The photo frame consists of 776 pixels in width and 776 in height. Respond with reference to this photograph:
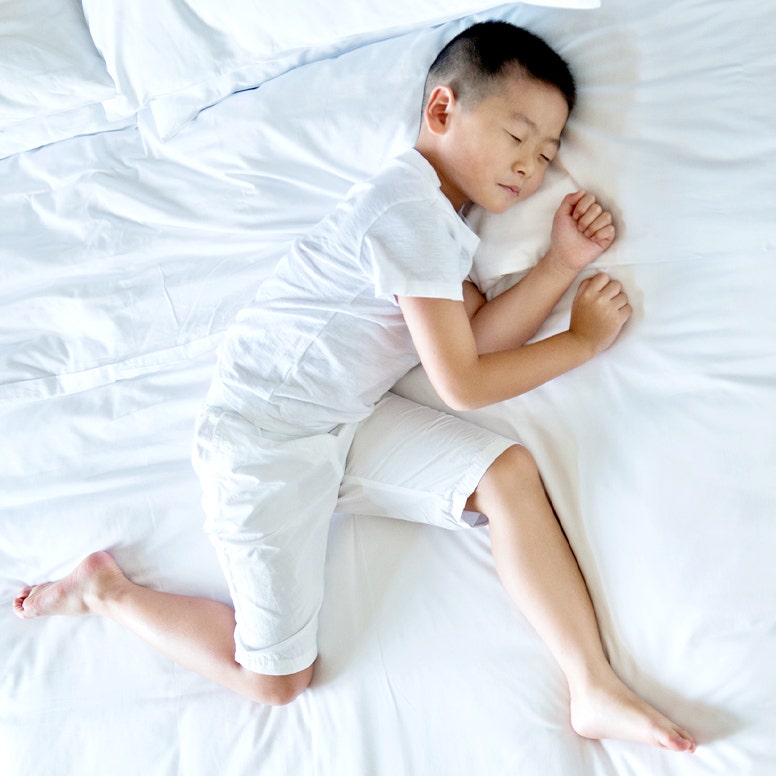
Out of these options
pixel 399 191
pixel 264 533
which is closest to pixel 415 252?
pixel 399 191

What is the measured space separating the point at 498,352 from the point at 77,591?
2.30ft

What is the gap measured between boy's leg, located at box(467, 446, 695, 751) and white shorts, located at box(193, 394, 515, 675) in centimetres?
4

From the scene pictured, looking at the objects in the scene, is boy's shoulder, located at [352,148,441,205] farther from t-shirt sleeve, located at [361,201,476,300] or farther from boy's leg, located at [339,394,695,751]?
boy's leg, located at [339,394,695,751]

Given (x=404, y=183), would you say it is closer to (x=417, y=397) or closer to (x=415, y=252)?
(x=415, y=252)

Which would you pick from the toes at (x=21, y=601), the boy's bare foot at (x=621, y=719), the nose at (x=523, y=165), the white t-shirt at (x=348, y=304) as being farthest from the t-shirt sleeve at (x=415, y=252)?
the toes at (x=21, y=601)

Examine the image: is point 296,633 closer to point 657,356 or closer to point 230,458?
point 230,458

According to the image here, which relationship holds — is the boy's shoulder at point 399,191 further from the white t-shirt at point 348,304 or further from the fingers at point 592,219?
the fingers at point 592,219

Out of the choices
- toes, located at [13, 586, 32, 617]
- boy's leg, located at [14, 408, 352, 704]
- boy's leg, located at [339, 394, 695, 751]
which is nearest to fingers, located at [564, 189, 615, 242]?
boy's leg, located at [339, 394, 695, 751]

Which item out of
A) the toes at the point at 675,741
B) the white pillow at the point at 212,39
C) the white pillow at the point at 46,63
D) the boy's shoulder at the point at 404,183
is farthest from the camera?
the white pillow at the point at 46,63

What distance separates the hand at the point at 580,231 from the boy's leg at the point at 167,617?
0.66 m

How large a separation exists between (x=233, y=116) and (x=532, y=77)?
1.62 ft

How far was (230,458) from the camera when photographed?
114 centimetres

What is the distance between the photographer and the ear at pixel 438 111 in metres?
1.12

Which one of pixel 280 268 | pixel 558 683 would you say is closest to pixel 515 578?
pixel 558 683
